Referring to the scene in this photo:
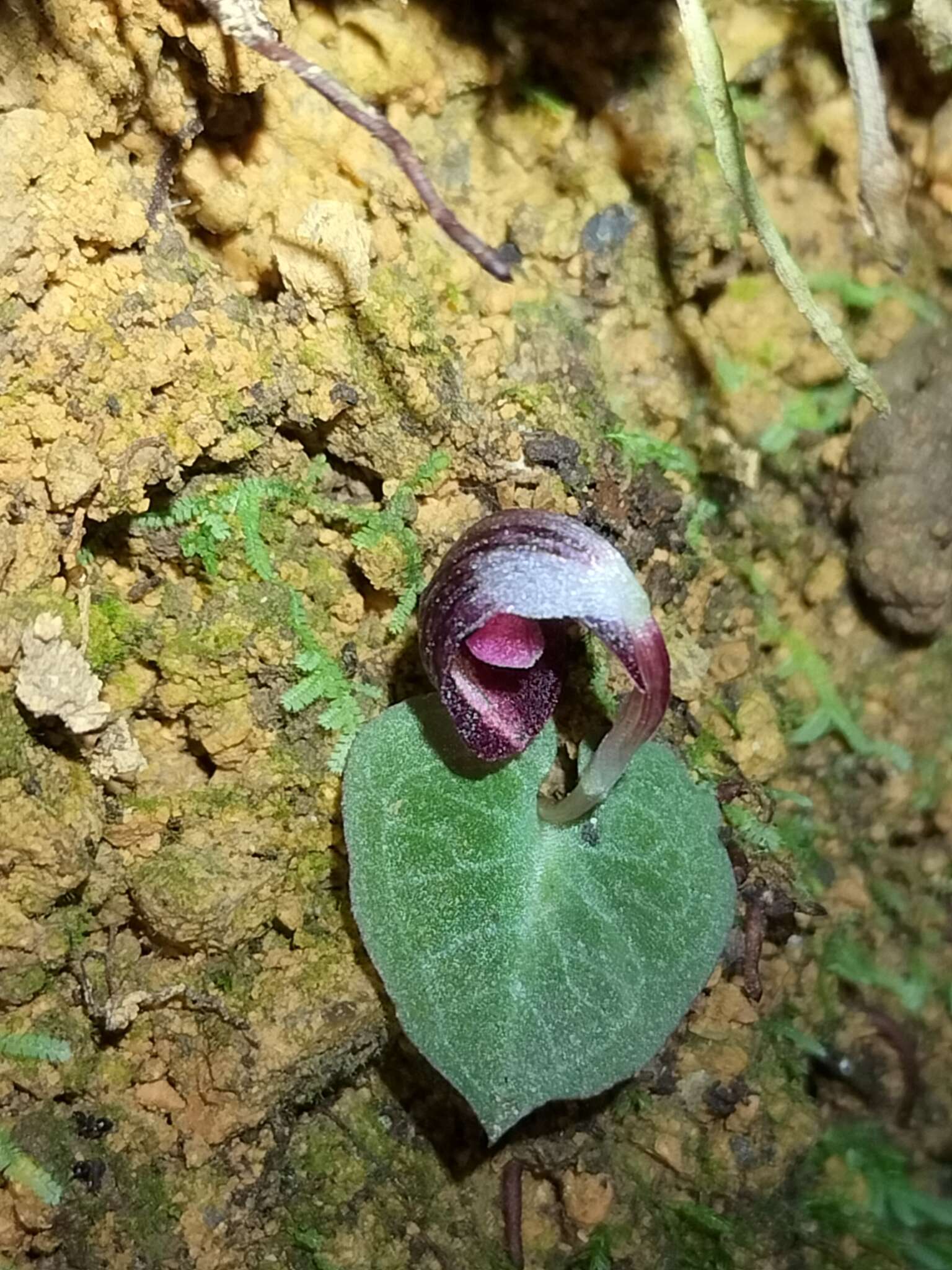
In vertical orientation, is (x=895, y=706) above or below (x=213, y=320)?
below

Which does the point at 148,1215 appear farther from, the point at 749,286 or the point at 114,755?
the point at 749,286

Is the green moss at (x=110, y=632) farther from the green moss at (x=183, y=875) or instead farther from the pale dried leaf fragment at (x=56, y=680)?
the green moss at (x=183, y=875)

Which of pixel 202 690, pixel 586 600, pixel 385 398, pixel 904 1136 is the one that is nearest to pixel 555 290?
pixel 385 398

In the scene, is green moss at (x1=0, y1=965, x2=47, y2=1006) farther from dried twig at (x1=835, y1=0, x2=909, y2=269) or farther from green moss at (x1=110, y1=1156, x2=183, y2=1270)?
dried twig at (x1=835, y1=0, x2=909, y2=269)

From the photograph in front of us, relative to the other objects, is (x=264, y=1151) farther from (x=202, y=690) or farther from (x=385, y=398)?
(x=385, y=398)

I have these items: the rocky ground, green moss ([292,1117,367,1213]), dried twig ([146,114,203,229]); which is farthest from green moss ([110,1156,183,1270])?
dried twig ([146,114,203,229])

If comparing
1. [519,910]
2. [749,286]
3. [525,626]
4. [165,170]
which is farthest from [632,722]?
[165,170]
